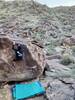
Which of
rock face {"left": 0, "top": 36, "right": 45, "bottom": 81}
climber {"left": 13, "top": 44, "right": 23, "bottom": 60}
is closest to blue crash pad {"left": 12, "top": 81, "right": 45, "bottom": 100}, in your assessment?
rock face {"left": 0, "top": 36, "right": 45, "bottom": 81}

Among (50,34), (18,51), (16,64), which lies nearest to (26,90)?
(16,64)

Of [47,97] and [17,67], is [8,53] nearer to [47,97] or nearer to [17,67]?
[17,67]

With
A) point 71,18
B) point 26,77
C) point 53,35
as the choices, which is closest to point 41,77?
point 26,77

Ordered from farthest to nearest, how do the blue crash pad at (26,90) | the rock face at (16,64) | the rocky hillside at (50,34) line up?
the rocky hillside at (50,34) → the rock face at (16,64) → the blue crash pad at (26,90)

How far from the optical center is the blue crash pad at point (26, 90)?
13188 millimetres

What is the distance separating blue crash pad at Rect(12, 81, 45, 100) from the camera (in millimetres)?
13188

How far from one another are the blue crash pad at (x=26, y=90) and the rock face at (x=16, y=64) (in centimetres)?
55

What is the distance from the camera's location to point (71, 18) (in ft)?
179

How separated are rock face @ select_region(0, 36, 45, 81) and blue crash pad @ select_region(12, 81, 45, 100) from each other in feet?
1.80

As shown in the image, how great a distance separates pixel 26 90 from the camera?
13.6 metres

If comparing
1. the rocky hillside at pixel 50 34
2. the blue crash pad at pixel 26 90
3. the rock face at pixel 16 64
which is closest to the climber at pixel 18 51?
the rock face at pixel 16 64

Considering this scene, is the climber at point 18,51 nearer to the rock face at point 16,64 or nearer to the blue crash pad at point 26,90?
the rock face at point 16,64

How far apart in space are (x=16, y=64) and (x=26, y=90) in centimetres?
152

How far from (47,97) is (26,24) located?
2713 centimetres
